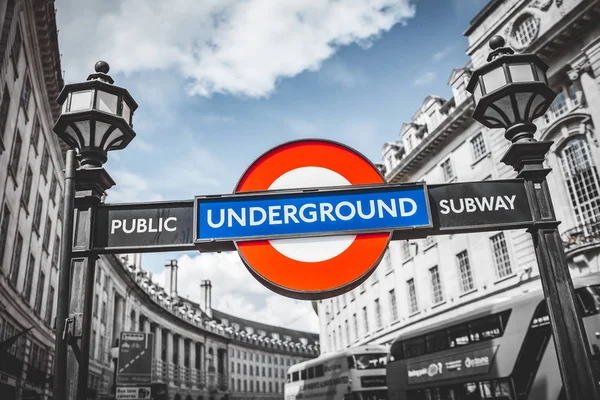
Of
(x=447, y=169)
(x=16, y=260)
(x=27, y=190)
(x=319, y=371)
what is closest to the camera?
(x=16, y=260)

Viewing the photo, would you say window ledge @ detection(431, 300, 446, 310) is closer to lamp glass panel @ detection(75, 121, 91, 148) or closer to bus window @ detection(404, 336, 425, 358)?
bus window @ detection(404, 336, 425, 358)

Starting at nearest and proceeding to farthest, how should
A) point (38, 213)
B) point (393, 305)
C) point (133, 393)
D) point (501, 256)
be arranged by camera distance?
point (133, 393) → point (38, 213) → point (501, 256) → point (393, 305)

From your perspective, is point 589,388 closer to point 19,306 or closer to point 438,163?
point 19,306

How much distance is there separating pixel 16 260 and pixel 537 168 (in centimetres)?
2219

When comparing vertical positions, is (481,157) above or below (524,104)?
above

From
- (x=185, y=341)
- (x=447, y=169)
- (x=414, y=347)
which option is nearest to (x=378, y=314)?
(x=447, y=169)

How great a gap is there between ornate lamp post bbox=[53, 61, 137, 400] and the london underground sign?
0.13 m

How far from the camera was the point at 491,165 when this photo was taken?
27375 millimetres

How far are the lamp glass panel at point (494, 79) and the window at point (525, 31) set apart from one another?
2422 centimetres

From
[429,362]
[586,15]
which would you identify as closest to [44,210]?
[429,362]

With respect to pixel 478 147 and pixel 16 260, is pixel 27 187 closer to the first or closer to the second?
pixel 16 260

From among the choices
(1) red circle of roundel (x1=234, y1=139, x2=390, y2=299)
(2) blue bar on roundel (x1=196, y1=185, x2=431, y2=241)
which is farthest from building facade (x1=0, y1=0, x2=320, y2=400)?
(1) red circle of roundel (x1=234, y1=139, x2=390, y2=299)

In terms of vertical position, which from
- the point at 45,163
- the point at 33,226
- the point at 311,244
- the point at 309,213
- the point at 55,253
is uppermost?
the point at 45,163

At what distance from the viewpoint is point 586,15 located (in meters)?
21.6
